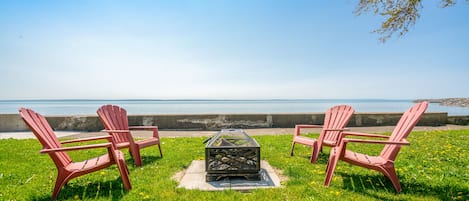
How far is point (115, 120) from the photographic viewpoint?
4.23m

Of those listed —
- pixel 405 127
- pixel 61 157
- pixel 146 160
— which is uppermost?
pixel 405 127

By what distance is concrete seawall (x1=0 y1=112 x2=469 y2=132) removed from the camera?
26.7 feet

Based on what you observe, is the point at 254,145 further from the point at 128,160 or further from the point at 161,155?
the point at 128,160

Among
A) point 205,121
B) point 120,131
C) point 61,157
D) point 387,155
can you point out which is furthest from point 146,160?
point 205,121

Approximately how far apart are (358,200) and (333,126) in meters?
1.99

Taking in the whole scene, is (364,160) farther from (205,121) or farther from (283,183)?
(205,121)

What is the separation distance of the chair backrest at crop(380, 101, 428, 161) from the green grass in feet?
1.21

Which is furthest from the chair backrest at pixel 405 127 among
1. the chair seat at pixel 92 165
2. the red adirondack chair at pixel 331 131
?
the chair seat at pixel 92 165

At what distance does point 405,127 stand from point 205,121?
243 inches

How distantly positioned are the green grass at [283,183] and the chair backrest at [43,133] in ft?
1.22

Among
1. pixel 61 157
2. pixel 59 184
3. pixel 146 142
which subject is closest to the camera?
pixel 59 184

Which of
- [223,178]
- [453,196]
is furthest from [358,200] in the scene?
[223,178]

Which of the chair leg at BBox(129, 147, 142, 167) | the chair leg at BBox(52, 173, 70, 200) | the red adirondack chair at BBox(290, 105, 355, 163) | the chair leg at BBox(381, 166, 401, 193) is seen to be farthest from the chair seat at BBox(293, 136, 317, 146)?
the chair leg at BBox(52, 173, 70, 200)

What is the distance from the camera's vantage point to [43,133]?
264cm
